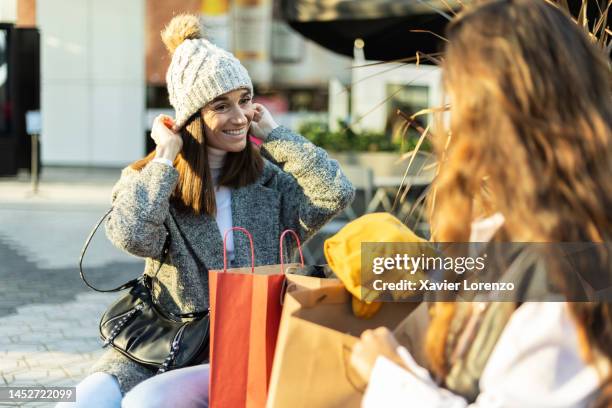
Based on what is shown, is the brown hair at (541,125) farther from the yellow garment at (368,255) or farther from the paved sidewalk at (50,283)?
the paved sidewalk at (50,283)

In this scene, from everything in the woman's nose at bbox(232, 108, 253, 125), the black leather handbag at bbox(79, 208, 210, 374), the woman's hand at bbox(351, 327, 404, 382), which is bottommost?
the black leather handbag at bbox(79, 208, 210, 374)

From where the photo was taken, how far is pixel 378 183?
8.67m

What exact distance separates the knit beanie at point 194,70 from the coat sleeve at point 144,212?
286 mm

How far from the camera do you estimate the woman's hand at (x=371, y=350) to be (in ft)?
6.05

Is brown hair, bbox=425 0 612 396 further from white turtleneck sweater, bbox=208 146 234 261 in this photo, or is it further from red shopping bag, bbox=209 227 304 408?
white turtleneck sweater, bbox=208 146 234 261

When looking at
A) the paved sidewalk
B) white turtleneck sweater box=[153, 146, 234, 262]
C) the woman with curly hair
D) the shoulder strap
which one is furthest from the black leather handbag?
the paved sidewalk

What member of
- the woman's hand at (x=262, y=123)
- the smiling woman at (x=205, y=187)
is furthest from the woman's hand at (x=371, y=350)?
the woman's hand at (x=262, y=123)

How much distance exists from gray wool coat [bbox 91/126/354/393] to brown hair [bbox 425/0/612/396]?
4.78 feet

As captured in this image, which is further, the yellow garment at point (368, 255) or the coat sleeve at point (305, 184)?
the coat sleeve at point (305, 184)

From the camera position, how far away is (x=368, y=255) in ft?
6.72

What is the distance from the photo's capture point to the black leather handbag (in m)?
2.72

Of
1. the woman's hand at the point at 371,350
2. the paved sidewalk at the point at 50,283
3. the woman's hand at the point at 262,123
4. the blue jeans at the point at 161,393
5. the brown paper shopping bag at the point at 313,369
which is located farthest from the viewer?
the paved sidewalk at the point at 50,283

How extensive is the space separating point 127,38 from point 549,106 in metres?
18.4

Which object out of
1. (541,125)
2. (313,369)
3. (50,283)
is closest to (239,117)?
(313,369)
